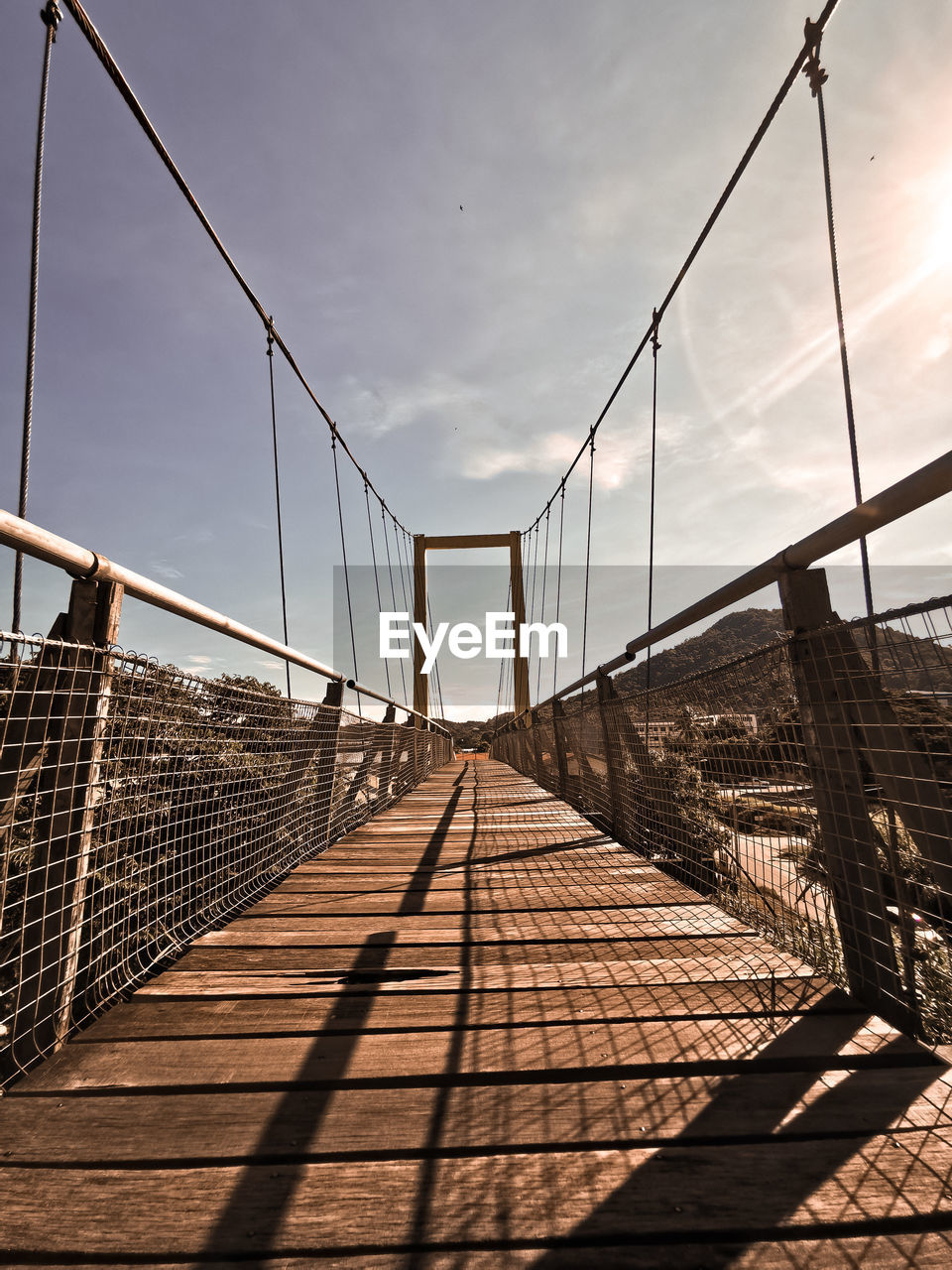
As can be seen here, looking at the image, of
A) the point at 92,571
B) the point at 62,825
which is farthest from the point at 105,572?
the point at 62,825

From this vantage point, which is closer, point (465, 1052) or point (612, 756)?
point (465, 1052)

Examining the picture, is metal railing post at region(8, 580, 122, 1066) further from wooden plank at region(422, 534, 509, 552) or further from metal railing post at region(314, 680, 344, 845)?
wooden plank at region(422, 534, 509, 552)

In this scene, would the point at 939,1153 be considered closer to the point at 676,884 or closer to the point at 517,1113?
the point at 517,1113

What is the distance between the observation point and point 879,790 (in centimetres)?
91

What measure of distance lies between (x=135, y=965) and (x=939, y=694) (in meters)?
1.38

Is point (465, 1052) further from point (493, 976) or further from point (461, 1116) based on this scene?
point (493, 976)

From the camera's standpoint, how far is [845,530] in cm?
90

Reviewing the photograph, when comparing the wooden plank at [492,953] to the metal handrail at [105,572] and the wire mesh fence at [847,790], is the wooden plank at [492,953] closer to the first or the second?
the wire mesh fence at [847,790]

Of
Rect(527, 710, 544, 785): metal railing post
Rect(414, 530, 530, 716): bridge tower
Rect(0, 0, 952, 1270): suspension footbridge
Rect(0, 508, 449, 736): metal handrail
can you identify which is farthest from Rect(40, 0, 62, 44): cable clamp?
Rect(414, 530, 530, 716): bridge tower

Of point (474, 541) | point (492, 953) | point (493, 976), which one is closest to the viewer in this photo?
point (493, 976)

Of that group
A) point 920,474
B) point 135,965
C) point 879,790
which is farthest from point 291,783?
point 920,474

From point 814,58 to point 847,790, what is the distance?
3.40 metres

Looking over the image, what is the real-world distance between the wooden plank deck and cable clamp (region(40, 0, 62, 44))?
343 centimetres

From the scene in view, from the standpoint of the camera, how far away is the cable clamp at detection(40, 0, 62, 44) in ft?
7.69
